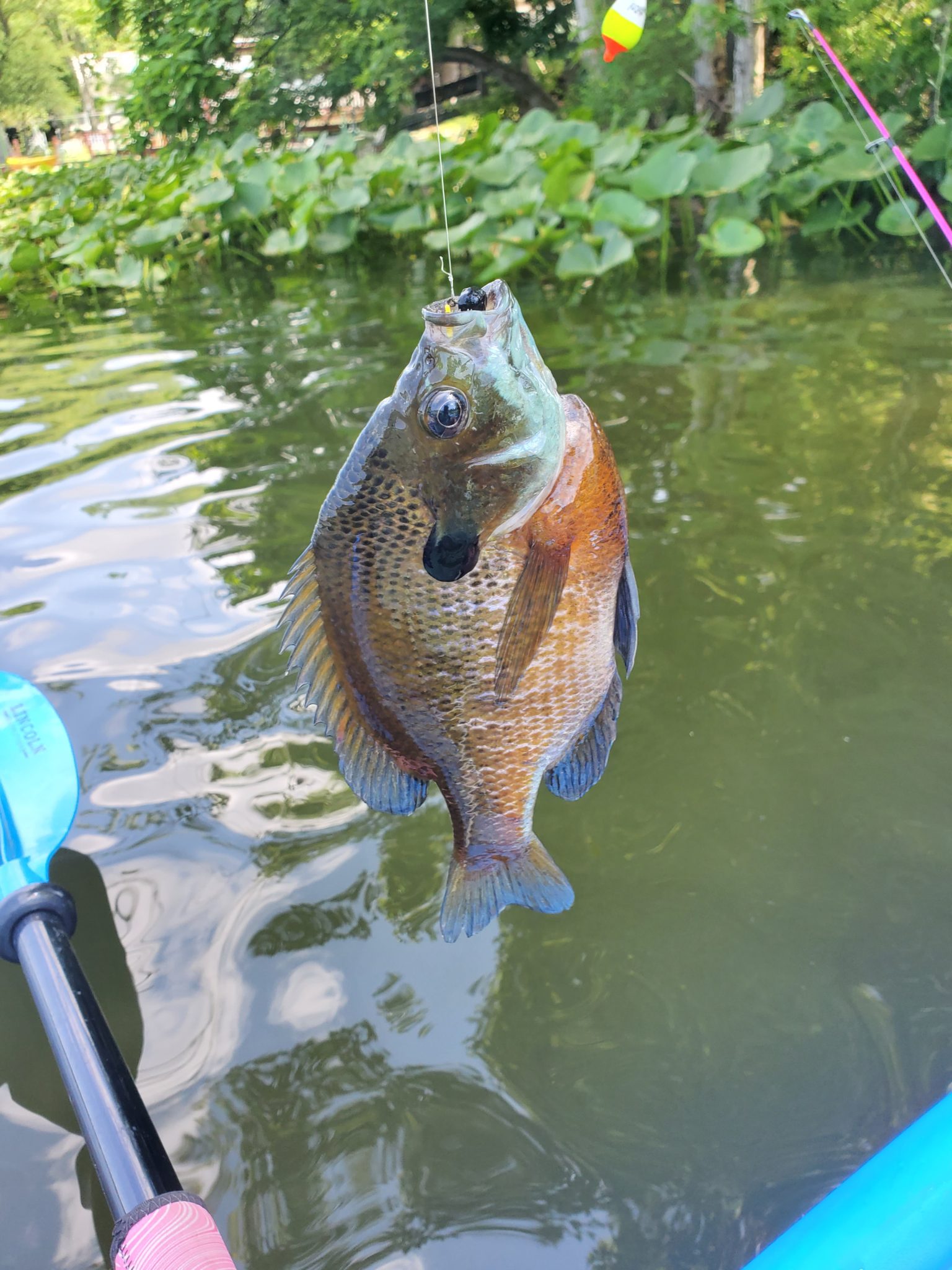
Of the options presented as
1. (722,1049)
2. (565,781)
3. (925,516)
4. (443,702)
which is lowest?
(722,1049)

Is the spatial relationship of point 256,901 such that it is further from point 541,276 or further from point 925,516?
point 541,276

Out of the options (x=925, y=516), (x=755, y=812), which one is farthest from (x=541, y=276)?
(x=755, y=812)

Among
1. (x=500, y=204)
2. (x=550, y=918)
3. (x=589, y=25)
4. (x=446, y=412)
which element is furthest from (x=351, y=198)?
(x=446, y=412)

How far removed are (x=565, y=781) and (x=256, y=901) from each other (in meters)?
1.23

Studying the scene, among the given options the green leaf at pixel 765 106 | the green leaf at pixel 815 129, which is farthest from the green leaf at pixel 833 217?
the green leaf at pixel 765 106

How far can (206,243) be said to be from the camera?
29.5 ft

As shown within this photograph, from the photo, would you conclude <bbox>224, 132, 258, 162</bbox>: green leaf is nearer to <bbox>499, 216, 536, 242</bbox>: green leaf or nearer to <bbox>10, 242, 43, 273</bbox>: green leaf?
<bbox>10, 242, 43, 273</bbox>: green leaf

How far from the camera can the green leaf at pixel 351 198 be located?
759 cm

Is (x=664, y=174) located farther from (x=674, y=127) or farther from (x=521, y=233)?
(x=674, y=127)

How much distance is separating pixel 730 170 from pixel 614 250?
1.31 metres

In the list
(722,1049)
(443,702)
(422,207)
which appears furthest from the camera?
(422,207)

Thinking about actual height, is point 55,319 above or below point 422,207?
below

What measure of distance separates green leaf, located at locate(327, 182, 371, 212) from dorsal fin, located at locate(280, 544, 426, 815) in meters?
7.32

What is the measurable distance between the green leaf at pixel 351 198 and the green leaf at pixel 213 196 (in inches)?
39.3
